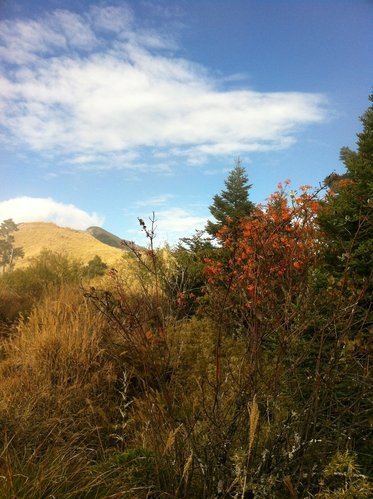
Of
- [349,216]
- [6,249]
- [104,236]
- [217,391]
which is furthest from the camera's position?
[104,236]

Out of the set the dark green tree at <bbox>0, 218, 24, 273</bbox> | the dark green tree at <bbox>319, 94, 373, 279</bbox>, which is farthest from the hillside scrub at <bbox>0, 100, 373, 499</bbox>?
the dark green tree at <bbox>0, 218, 24, 273</bbox>

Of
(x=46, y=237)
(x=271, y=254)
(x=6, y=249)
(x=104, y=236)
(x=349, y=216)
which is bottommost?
(x=271, y=254)

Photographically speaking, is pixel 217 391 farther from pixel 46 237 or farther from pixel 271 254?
pixel 46 237

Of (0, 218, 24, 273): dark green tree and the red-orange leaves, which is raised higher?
(0, 218, 24, 273): dark green tree

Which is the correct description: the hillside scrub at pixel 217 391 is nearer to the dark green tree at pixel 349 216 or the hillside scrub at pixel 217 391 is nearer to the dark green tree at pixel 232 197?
the dark green tree at pixel 349 216

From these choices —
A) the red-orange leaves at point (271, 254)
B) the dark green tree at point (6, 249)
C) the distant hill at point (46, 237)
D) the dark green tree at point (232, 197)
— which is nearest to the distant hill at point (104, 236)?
the distant hill at point (46, 237)

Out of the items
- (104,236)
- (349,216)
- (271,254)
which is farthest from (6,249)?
(271,254)

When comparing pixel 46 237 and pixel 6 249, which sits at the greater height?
pixel 46 237

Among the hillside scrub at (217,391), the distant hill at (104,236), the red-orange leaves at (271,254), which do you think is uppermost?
the distant hill at (104,236)

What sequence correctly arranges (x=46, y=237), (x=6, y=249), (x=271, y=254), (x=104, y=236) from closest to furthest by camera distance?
1. (x=271, y=254)
2. (x=6, y=249)
3. (x=46, y=237)
4. (x=104, y=236)

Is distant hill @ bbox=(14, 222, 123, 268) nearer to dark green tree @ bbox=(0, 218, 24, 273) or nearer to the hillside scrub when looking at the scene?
dark green tree @ bbox=(0, 218, 24, 273)

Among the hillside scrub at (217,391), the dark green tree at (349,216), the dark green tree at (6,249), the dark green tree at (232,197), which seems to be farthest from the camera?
the dark green tree at (6,249)

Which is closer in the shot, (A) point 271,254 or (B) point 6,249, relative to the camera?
(A) point 271,254

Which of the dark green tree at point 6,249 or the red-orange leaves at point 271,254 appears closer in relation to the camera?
the red-orange leaves at point 271,254
